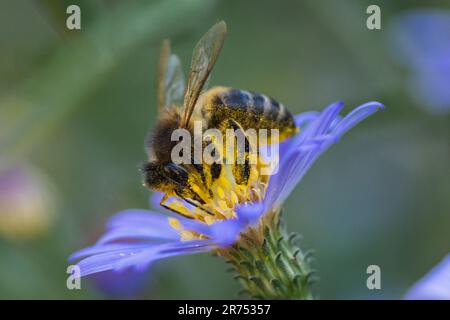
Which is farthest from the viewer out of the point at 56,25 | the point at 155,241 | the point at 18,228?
the point at 18,228

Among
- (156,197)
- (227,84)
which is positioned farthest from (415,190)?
(156,197)

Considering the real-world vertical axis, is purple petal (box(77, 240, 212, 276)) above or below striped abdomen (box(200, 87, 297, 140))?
below

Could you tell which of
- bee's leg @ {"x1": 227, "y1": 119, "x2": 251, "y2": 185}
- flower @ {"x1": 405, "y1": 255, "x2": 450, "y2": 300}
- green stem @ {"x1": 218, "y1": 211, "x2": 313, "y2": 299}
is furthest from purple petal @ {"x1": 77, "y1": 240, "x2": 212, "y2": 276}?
flower @ {"x1": 405, "y1": 255, "x2": 450, "y2": 300}

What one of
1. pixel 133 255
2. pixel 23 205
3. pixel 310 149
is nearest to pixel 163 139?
pixel 133 255

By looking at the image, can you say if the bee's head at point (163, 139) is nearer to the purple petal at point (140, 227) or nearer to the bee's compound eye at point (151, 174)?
the bee's compound eye at point (151, 174)

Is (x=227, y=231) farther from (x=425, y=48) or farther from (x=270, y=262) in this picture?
(x=425, y=48)

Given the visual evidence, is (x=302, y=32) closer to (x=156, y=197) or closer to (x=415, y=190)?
(x=415, y=190)

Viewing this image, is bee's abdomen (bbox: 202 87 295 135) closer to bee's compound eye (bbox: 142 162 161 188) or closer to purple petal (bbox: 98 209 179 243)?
bee's compound eye (bbox: 142 162 161 188)
